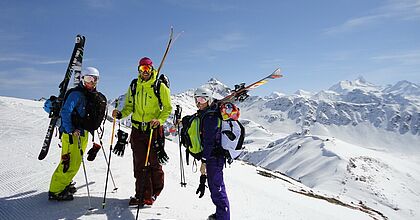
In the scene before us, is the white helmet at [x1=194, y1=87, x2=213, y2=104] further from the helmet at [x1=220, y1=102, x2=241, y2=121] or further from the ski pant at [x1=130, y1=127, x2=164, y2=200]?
the ski pant at [x1=130, y1=127, x2=164, y2=200]

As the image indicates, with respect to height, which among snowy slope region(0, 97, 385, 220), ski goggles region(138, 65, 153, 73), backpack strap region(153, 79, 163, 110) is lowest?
snowy slope region(0, 97, 385, 220)

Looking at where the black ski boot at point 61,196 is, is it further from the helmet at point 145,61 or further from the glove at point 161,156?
the helmet at point 145,61

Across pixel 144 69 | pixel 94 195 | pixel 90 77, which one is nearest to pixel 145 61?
pixel 144 69

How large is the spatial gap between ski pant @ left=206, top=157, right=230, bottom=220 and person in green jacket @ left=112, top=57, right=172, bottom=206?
134 cm

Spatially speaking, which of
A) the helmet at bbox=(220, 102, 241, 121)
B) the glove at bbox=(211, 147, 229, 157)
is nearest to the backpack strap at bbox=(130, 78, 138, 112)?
the helmet at bbox=(220, 102, 241, 121)

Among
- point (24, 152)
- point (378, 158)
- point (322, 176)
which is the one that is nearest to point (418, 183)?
point (378, 158)

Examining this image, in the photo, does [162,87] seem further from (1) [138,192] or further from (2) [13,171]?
(2) [13,171]

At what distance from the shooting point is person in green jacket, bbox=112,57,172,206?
23.4ft

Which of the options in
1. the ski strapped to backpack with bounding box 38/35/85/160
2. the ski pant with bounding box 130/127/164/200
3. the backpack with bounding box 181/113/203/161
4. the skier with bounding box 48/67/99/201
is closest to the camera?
the backpack with bounding box 181/113/203/161

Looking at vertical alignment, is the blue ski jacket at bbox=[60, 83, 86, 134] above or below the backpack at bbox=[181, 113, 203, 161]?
above

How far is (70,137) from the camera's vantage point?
7031mm

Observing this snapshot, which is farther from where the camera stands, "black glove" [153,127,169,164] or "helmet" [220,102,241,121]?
"black glove" [153,127,169,164]

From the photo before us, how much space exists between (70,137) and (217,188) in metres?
3.44

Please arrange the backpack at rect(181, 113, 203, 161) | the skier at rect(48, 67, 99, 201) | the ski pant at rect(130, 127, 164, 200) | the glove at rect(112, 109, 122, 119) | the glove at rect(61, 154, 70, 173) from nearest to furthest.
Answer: the backpack at rect(181, 113, 203, 161), the skier at rect(48, 67, 99, 201), the glove at rect(61, 154, 70, 173), the ski pant at rect(130, 127, 164, 200), the glove at rect(112, 109, 122, 119)
